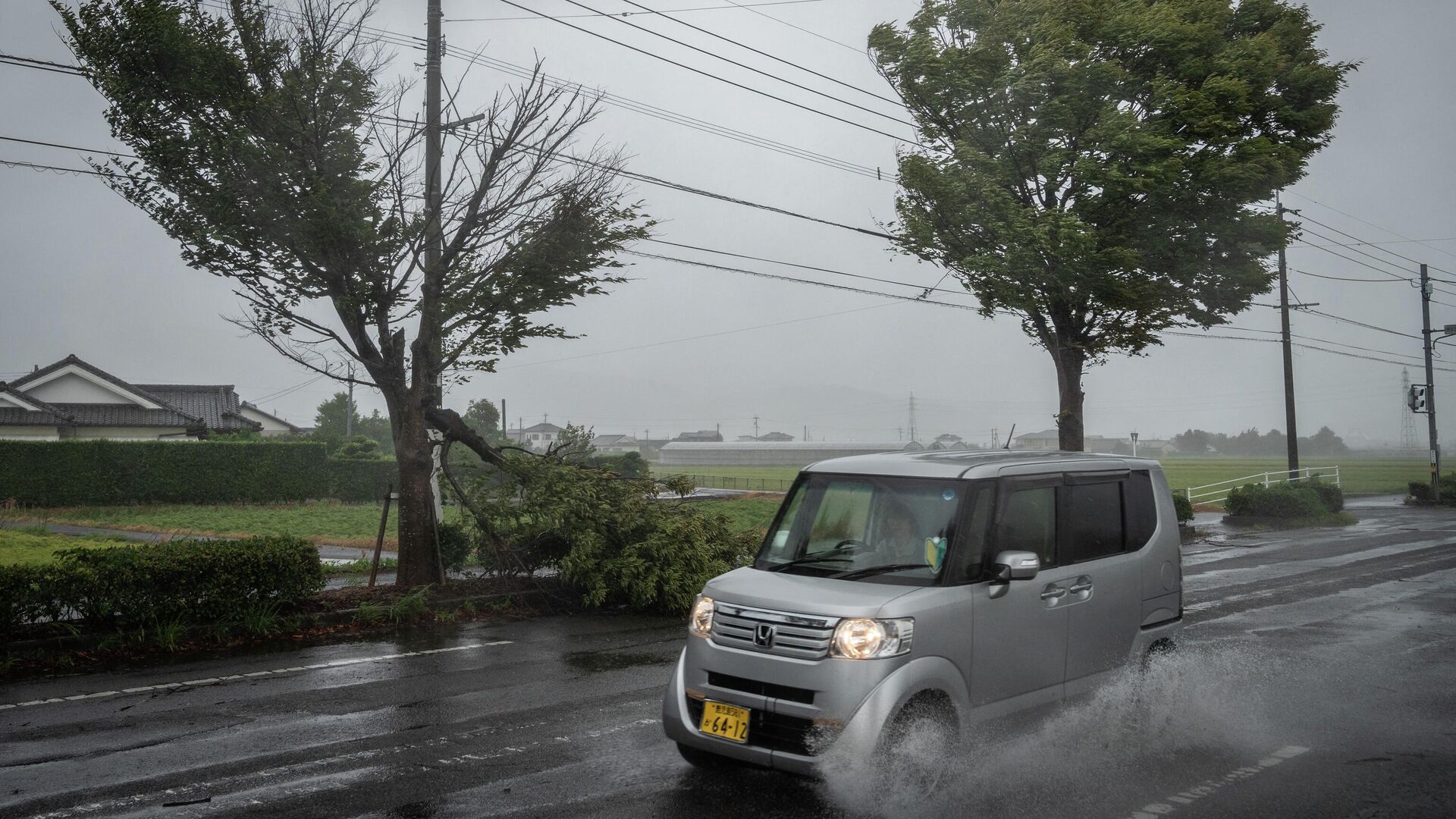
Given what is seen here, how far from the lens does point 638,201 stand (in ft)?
43.6

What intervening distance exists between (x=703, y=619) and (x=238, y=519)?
2525 cm

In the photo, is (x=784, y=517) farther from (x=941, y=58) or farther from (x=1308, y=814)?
(x=941, y=58)

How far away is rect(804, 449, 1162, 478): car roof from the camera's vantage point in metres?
5.77

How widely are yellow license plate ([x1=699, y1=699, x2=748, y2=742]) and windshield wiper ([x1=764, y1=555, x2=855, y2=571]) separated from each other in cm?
98

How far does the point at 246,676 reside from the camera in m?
8.80

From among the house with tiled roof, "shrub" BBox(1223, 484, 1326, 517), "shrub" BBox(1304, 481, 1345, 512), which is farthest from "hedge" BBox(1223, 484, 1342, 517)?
the house with tiled roof

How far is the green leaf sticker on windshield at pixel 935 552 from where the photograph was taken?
5.37 metres

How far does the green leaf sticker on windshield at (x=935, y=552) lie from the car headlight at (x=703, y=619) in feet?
4.14

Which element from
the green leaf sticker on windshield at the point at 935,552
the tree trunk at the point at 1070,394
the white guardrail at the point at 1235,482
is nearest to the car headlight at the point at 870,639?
the green leaf sticker on windshield at the point at 935,552

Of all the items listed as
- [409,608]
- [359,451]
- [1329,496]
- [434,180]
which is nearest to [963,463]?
[409,608]

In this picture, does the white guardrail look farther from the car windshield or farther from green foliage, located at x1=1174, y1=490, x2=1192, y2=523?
the car windshield

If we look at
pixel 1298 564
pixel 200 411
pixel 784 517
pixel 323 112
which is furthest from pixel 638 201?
pixel 200 411

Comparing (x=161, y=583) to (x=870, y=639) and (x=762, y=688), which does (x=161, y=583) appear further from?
(x=870, y=639)

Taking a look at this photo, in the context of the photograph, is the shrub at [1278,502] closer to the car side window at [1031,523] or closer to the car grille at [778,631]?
the car side window at [1031,523]
